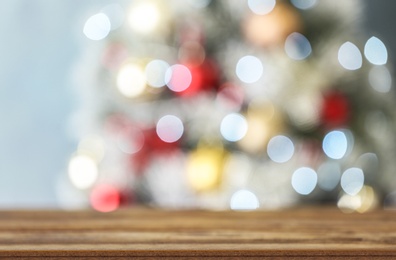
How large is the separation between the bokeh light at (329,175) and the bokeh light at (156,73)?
0.45 meters

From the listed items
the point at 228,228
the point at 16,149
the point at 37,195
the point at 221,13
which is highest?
the point at 221,13

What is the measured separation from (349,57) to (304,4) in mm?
176

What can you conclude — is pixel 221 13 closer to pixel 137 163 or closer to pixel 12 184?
pixel 137 163

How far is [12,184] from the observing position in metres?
2.32

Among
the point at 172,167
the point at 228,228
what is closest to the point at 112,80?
the point at 172,167

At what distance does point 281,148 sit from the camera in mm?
1729

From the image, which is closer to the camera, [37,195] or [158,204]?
[158,204]

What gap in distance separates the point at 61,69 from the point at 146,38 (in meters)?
0.59

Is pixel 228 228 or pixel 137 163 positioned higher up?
pixel 137 163

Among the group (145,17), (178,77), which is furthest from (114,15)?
(178,77)

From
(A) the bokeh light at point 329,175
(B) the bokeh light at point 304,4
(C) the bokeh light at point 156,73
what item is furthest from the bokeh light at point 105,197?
(B) the bokeh light at point 304,4

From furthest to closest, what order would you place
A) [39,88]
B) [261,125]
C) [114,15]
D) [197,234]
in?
[39,88], [114,15], [261,125], [197,234]

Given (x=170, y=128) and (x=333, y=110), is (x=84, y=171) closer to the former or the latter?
(x=170, y=128)

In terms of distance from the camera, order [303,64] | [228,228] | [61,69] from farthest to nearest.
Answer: [61,69], [303,64], [228,228]
